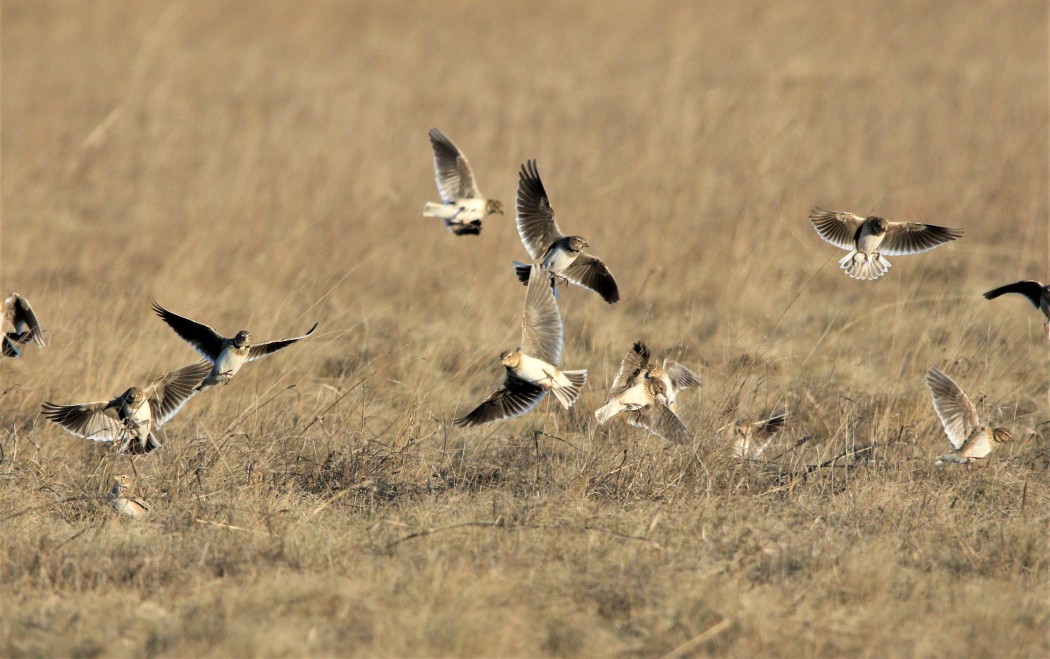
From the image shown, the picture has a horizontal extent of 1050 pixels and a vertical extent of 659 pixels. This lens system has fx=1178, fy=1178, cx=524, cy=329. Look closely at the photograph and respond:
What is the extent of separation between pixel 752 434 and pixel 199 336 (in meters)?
2.68

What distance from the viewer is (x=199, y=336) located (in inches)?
212

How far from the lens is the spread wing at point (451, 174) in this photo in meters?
6.54

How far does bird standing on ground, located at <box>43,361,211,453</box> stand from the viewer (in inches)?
210

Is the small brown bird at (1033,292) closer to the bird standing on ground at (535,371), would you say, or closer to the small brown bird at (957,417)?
the small brown bird at (957,417)

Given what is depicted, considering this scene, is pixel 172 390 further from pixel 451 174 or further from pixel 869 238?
pixel 869 238

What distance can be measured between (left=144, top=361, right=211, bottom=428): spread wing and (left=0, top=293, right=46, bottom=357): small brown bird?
650 millimetres

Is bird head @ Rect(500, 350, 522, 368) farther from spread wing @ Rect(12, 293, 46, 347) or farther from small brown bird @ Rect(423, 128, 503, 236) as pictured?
spread wing @ Rect(12, 293, 46, 347)

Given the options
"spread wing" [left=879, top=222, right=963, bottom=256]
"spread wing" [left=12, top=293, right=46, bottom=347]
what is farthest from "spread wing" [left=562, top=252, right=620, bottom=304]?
"spread wing" [left=12, top=293, right=46, bottom=347]

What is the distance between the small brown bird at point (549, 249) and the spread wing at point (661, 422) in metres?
0.54

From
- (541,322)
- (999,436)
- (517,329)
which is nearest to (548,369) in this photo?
(541,322)

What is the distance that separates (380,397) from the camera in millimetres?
6891

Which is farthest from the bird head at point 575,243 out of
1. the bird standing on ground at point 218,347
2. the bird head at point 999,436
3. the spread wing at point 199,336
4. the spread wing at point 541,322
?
the bird head at point 999,436

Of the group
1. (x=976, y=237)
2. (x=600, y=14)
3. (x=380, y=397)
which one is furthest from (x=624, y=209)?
(x=600, y=14)

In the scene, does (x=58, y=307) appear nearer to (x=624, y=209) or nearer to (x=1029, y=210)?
(x=624, y=209)
